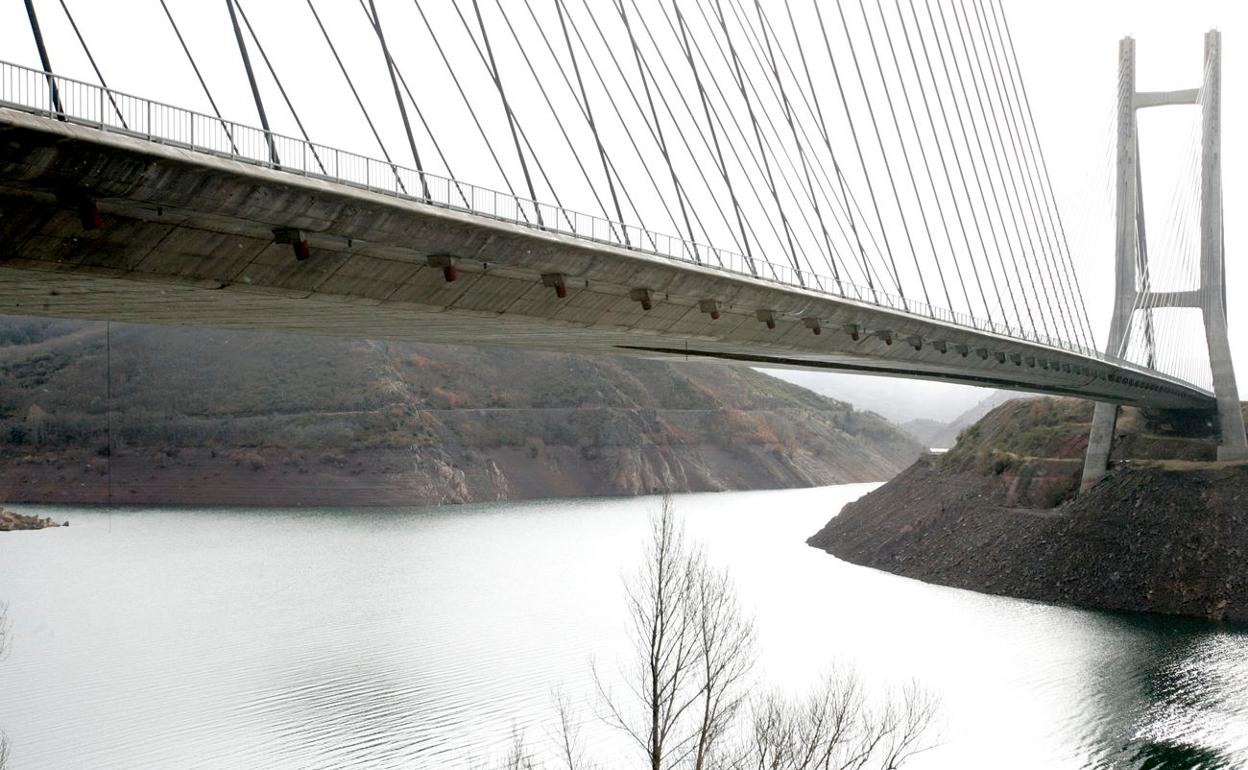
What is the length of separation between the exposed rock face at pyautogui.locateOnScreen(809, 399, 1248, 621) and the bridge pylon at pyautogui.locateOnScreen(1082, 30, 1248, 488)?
1304 millimetres

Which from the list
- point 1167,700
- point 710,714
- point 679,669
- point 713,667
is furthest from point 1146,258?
point 679,669

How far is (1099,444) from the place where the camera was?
3862cm

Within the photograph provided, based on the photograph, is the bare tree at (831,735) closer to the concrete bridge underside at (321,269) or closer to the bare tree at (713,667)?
the bare tree at (713,667)

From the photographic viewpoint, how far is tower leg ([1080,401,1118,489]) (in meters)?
37.6

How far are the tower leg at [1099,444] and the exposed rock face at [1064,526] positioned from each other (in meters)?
0.59

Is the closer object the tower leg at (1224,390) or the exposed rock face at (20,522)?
the tower leg at (1224,390)

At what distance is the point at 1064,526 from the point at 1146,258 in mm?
13077

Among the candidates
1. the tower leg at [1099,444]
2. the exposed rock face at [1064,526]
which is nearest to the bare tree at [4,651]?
the exposed rock face at [1064,526]

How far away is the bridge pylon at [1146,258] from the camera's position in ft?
130

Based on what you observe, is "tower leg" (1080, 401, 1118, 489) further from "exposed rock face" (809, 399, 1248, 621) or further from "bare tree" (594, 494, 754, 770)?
"bare tree" (594, 494, 754, 770)

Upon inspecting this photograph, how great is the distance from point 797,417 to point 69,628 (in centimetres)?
8013

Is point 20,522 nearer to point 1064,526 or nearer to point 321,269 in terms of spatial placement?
point 1064,526

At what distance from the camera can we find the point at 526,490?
79500 millimetres

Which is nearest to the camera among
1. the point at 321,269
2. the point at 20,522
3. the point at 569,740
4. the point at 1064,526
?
the point at 321,269
